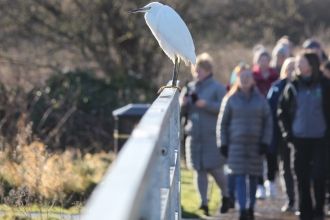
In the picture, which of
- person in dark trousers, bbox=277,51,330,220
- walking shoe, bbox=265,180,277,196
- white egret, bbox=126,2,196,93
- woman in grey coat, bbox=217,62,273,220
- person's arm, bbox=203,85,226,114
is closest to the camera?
white egret, bbox=126,2,196,93

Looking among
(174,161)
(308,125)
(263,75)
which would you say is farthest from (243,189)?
(174,161)

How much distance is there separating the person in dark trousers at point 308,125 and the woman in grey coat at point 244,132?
33 centimetres

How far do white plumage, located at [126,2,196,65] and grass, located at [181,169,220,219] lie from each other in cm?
182

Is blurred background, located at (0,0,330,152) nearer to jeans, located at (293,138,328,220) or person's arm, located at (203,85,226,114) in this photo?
person's arm, located at (203,85,226,114)

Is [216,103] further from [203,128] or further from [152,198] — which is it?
[152,198]

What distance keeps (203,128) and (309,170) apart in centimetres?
139

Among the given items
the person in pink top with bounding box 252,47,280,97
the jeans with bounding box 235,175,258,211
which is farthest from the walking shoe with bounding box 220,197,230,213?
the person in pink top with bounding box 252,47,280,97

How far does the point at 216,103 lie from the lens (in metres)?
7.76

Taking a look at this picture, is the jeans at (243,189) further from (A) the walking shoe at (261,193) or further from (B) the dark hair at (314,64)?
(A) the walking shoe at (261,193)

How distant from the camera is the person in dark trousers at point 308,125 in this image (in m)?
6.71

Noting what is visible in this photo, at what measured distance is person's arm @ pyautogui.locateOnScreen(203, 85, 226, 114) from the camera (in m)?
7.66

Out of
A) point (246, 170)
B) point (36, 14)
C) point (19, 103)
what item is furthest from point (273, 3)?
point (246, 170)

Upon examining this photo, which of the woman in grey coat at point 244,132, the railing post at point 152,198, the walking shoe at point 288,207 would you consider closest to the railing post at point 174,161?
the railing post at point 152,198

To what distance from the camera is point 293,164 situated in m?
6.89
